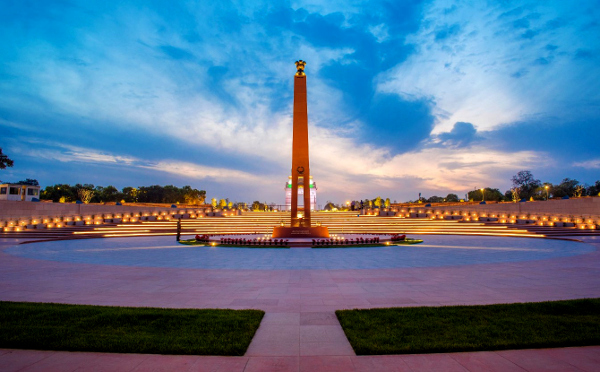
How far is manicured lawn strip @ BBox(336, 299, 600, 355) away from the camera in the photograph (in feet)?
15.0

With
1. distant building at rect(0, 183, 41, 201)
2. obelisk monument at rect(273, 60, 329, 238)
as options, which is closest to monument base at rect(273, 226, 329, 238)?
obelisk monument at rect(273, 60, 329, 238)

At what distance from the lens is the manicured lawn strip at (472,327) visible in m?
4.56

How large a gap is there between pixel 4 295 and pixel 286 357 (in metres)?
7.81

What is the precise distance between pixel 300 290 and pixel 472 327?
14.0ft

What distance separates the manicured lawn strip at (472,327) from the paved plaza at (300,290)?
18 centimetres

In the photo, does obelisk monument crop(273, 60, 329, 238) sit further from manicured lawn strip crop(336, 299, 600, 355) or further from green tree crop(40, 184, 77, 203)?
green tree crop(40, 184, 77, 203)

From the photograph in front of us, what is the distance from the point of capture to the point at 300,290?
8.38 meters

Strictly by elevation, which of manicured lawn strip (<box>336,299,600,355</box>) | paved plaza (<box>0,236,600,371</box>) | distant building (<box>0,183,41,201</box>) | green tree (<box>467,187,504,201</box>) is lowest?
paved plaza (<box>0,236,600,371</box>)

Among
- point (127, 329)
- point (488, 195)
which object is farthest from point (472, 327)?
point (488, 195)

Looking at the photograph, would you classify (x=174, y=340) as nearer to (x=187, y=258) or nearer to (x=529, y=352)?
(x=529, y=352)

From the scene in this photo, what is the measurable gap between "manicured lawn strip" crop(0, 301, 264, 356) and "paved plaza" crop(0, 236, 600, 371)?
196 mm

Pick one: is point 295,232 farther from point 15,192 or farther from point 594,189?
point 594,189

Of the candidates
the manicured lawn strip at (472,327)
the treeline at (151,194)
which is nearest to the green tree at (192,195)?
the treeline at (151,194)

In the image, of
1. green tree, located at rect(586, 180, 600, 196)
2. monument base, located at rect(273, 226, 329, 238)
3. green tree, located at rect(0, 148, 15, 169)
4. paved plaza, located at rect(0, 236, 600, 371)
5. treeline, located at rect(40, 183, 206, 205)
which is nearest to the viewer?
paved plaza, located at rect(0, 236, 600, 371)
